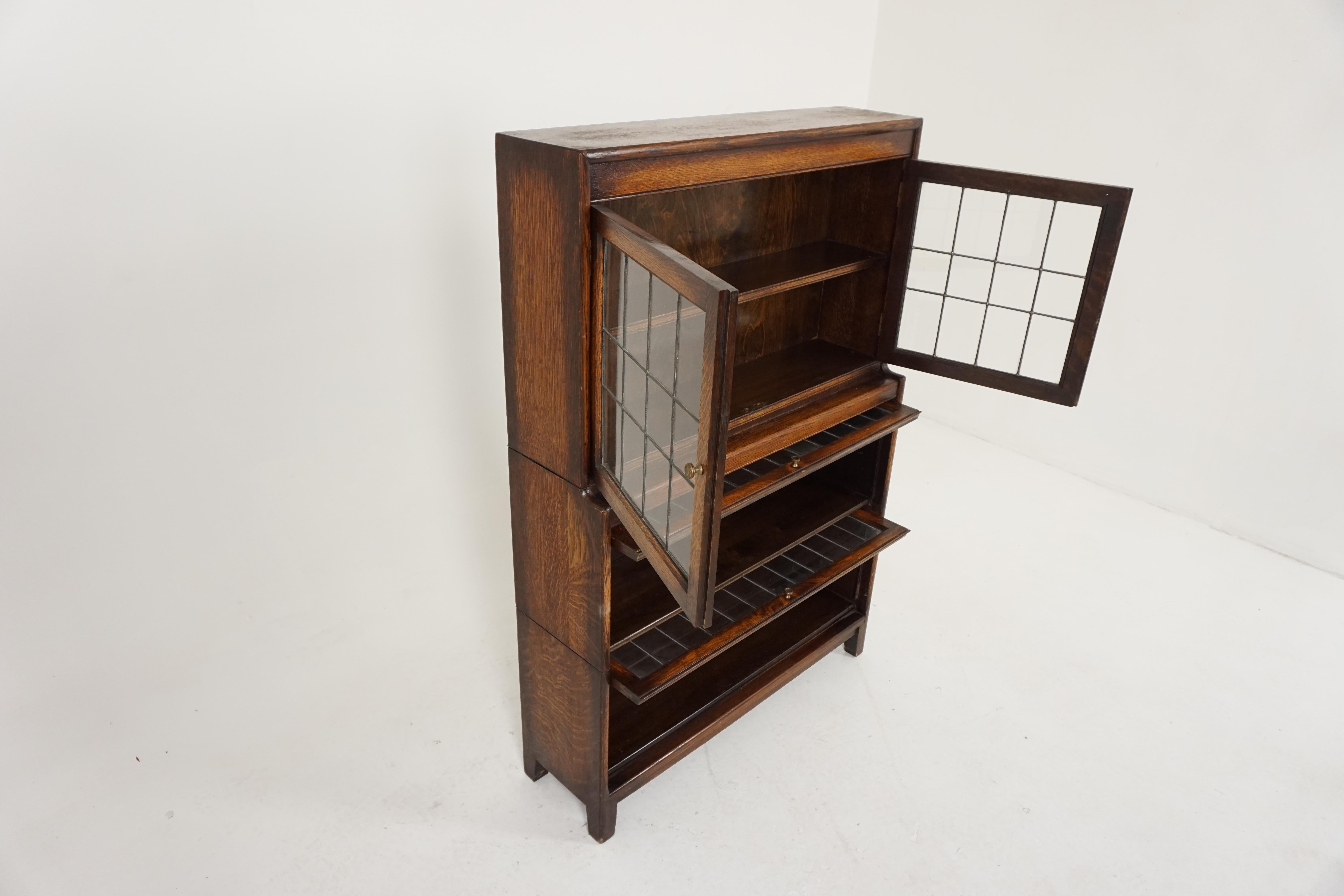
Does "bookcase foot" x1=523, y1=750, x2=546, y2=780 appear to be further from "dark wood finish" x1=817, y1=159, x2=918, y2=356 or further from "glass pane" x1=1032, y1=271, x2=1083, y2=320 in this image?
"glass pane" x1=1032, y1=271, x2=1083, y2=320

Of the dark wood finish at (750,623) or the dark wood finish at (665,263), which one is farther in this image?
the dark wood finish at (750,623)

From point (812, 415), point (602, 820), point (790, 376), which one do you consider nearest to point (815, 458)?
point (812, 415)

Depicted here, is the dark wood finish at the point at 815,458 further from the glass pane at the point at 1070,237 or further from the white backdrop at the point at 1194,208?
the white backdrop at the point at 1194,208

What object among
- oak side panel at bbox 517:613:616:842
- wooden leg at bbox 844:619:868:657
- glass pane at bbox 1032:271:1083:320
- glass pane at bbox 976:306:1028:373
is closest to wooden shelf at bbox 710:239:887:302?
oak side panel at bbox 517:613:616:842

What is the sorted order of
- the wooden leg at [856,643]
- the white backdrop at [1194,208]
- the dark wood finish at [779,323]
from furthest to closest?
the white backdrop at [1194,208], the wooden leg at [856,643], the dark wood finish at [779,323]

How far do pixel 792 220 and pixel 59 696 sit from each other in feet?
7.95

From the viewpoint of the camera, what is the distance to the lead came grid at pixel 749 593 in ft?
7.11

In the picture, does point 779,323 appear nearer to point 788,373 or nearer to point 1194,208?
point 788,373

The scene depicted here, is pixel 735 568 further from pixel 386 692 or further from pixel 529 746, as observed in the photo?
pixel 386 692

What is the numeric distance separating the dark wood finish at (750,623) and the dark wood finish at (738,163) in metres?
1.00

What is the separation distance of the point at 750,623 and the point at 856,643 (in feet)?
2.55

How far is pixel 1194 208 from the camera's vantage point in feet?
11.9

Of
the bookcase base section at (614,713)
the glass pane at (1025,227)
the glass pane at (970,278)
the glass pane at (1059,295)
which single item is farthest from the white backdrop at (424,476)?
the glass pane at (1025,227)

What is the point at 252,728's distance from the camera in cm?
256
